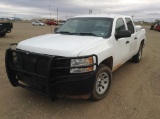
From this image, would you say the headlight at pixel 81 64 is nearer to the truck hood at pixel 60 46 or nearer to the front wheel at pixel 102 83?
the truck hood at pixel 60 46

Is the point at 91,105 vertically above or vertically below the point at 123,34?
below

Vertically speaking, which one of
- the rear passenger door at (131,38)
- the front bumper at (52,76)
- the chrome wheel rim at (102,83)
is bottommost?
the chrome wheel rim at (102,83)

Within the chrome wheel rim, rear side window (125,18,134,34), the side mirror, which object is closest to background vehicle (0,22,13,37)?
rear side window (125,18,134,34)

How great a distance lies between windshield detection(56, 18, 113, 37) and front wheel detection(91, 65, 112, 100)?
2.86 ft

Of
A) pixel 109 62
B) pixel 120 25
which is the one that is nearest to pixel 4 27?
pixel 120 25

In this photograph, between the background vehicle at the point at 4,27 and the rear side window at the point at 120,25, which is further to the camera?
the background vehicle at the point at 4,27

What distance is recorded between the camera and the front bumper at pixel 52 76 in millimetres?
3297

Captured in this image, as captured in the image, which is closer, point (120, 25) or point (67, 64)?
point (67, 64)

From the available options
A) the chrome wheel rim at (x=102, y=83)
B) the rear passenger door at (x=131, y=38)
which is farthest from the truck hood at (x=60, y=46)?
the rear passenger door at (x=131, y=38)

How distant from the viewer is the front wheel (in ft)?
12.7

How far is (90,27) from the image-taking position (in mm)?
4789

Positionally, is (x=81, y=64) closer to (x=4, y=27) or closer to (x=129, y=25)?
(x=129, y=25)

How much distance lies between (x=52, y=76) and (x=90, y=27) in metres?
1.96

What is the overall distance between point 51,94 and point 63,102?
2.42 ft
